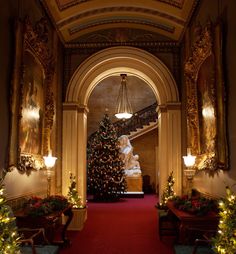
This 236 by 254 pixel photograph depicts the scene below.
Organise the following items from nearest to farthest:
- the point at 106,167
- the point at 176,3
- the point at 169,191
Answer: the point at 176,3
the point at 169,191
the point at 106,167

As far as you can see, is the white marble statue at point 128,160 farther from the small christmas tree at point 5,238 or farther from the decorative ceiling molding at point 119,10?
the small christmas tree at point 5,238

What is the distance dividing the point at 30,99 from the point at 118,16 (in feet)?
12.9

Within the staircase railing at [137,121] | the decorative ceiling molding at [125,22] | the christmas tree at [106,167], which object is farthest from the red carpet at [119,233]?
the staircase railing at [137,121]

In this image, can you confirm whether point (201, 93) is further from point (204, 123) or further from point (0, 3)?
point (0, 3)

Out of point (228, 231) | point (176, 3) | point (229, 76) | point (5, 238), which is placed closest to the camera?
point (5, 238)

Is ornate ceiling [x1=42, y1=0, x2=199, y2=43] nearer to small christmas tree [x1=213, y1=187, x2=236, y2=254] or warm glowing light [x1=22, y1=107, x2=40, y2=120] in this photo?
warm glowing light [x1=22, y1=107, x2=40, y2=120]

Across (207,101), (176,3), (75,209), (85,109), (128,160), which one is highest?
(176,3)

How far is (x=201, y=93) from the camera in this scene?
7.65m

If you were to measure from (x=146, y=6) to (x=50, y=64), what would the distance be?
2.70 meters

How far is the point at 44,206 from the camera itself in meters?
6.23

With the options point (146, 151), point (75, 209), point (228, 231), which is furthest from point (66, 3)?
point (146, 151)

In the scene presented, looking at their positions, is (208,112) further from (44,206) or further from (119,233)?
(119,233)

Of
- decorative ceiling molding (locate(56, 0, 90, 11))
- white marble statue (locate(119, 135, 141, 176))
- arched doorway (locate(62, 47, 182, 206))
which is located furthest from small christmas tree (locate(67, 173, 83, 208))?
white marble statue (locate(119, 135, 141, 176))

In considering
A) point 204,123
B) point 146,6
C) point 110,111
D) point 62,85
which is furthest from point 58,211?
point 110,111
